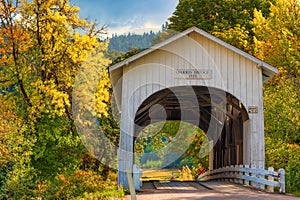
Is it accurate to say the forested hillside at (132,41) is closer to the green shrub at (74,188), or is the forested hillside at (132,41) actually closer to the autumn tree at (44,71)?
the autumn tree at (44,71)

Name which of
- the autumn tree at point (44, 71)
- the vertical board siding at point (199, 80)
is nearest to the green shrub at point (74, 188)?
the vertical board siding at point (199, 80)

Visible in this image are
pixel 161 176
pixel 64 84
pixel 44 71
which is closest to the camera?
pixel 44 71

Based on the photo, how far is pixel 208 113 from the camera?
2384 cm

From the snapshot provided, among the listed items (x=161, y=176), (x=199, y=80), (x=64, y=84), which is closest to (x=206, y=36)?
(x=199, y=80)

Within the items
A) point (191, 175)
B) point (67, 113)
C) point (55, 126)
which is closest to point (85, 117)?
point (67, 113)

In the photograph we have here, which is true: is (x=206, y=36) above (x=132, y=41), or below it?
below

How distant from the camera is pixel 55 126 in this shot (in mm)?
18594

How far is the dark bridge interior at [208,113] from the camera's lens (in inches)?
723

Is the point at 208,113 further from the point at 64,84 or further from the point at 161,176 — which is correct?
the point at 161,176

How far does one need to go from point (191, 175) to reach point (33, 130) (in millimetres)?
23879

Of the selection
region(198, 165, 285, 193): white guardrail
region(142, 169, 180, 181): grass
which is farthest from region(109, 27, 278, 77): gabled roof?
region(142, 169, 180, 181): grass

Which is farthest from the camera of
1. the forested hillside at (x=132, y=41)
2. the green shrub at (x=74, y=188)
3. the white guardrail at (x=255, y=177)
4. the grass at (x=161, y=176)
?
the forested hillside at (x=132, y=41)

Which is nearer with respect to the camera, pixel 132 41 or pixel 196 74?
pixel 196 74

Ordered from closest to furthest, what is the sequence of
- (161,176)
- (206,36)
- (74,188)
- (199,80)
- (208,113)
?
(74,188)
(206,36)
(199,80)
(208,113)
(161,176)
